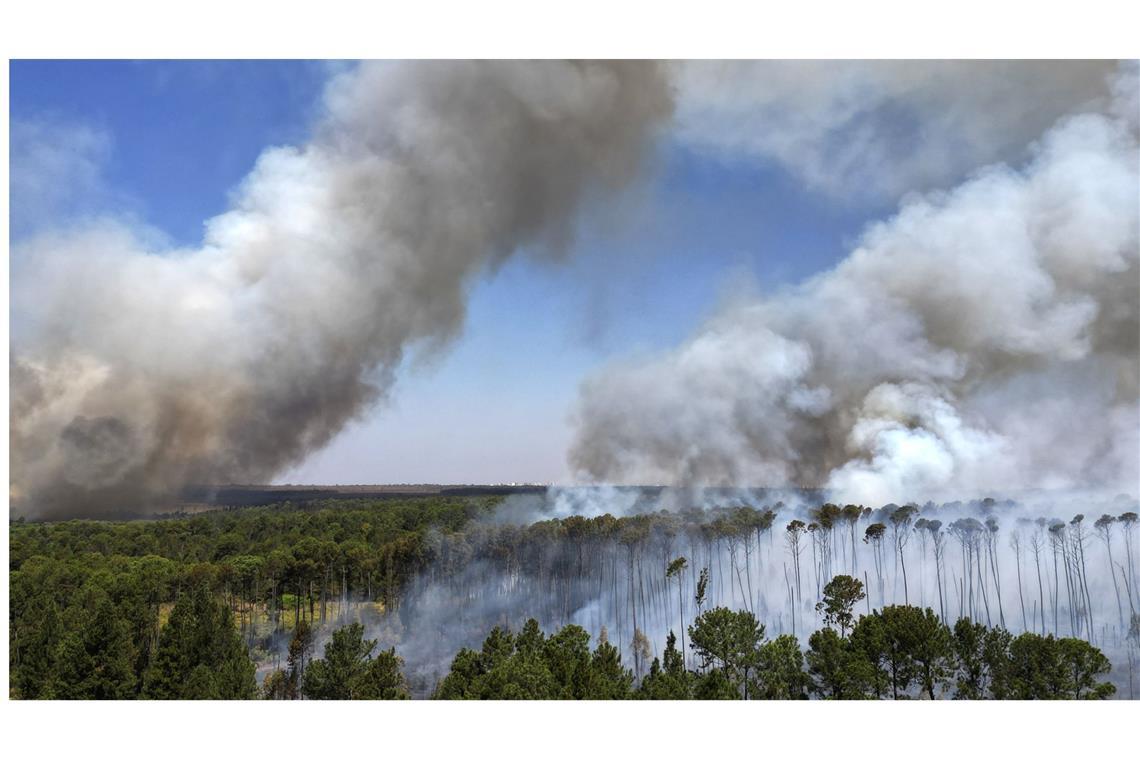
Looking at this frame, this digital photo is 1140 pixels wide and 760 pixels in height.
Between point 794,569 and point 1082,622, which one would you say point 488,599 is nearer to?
point 794,569

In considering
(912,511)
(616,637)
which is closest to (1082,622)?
(912,511)

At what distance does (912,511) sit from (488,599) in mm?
12371

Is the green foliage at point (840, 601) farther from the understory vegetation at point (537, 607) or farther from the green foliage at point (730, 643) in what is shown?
the green foliage at point (730, 643)

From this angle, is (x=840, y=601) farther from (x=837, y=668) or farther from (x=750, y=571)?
(x=837, y=668)

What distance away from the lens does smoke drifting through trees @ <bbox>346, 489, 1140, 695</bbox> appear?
19.0 meters

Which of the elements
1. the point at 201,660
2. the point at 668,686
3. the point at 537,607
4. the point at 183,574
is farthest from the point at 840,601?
the point at 183,574

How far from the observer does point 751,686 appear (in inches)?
604

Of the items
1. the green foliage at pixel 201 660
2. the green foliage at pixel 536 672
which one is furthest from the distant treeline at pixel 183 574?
the green foliage at pixel 536 672

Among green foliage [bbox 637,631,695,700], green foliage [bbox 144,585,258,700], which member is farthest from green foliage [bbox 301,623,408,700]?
green foliage [bbox 637,631,695,700]

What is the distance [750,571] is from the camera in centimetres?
2067

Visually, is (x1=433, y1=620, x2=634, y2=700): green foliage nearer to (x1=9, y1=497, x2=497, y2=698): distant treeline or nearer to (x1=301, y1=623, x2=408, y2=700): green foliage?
(x1=301, y1=623, x2=408, y2=700): green foliage

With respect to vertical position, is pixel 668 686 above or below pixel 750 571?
below

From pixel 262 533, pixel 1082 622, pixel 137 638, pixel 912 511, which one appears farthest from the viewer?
pixel 262 533

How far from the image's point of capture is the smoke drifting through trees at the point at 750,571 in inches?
750
